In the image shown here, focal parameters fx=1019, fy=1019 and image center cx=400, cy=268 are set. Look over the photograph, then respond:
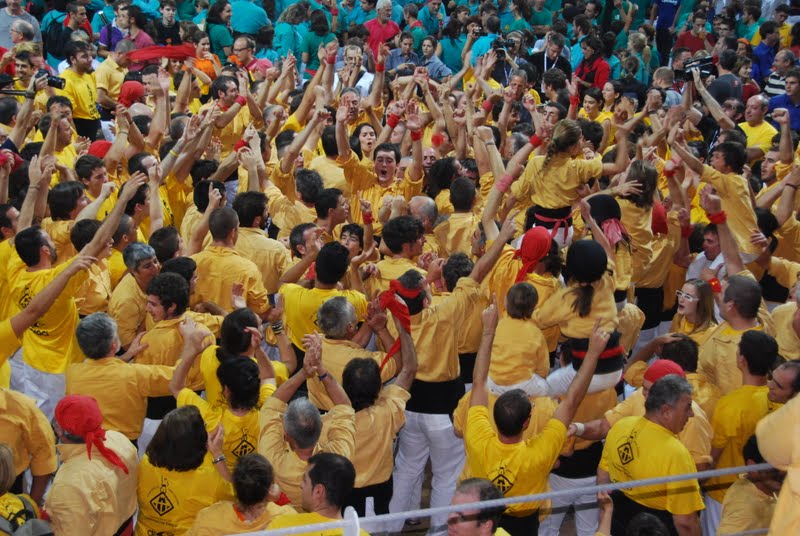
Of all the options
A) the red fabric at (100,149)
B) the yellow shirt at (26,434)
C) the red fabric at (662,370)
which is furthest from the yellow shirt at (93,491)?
the red fabric at (100,149)

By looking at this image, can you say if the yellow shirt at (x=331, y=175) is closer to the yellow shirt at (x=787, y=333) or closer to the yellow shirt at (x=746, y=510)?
the yellow shirt at (x=787, y=333)

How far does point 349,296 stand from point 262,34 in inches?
325

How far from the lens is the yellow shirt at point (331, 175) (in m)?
8.10

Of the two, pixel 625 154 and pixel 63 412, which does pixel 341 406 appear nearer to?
pixel 63 412

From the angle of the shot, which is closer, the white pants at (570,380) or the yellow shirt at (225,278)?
the white pants at (570,380)

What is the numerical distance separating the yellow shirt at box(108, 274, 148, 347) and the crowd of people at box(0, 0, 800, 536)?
18 mm

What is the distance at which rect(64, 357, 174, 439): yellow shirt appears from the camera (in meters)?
5.11

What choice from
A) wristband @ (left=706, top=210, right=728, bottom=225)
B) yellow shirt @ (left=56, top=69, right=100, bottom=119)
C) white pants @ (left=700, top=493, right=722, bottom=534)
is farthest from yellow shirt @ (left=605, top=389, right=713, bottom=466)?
yellow shirt @ (left=56, top=69, right=100, bottom=119)

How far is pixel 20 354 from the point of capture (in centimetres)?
627

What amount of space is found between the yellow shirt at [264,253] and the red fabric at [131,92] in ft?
13.1

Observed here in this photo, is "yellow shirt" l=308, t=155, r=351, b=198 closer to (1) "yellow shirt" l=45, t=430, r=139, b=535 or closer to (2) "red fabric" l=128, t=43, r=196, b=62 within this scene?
(2) "red fabric" l=128, t=43, r=196, b=62

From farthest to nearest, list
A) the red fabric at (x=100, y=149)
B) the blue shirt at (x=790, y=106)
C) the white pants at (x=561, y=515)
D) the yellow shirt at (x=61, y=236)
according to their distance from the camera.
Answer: the blue shirt at (x=790, y=106) → the red fabric at (x=100, y=149) → the yellow shirt at (x=61, y=236) → the white pants at (x=561, y=515)

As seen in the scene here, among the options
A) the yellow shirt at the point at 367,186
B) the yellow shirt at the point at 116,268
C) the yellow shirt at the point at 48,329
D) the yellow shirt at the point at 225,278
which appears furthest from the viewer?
the yellow shirt at the point at 367,186

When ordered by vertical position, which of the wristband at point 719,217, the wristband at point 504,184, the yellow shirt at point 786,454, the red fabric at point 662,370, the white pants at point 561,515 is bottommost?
the white pants at point 561,515
